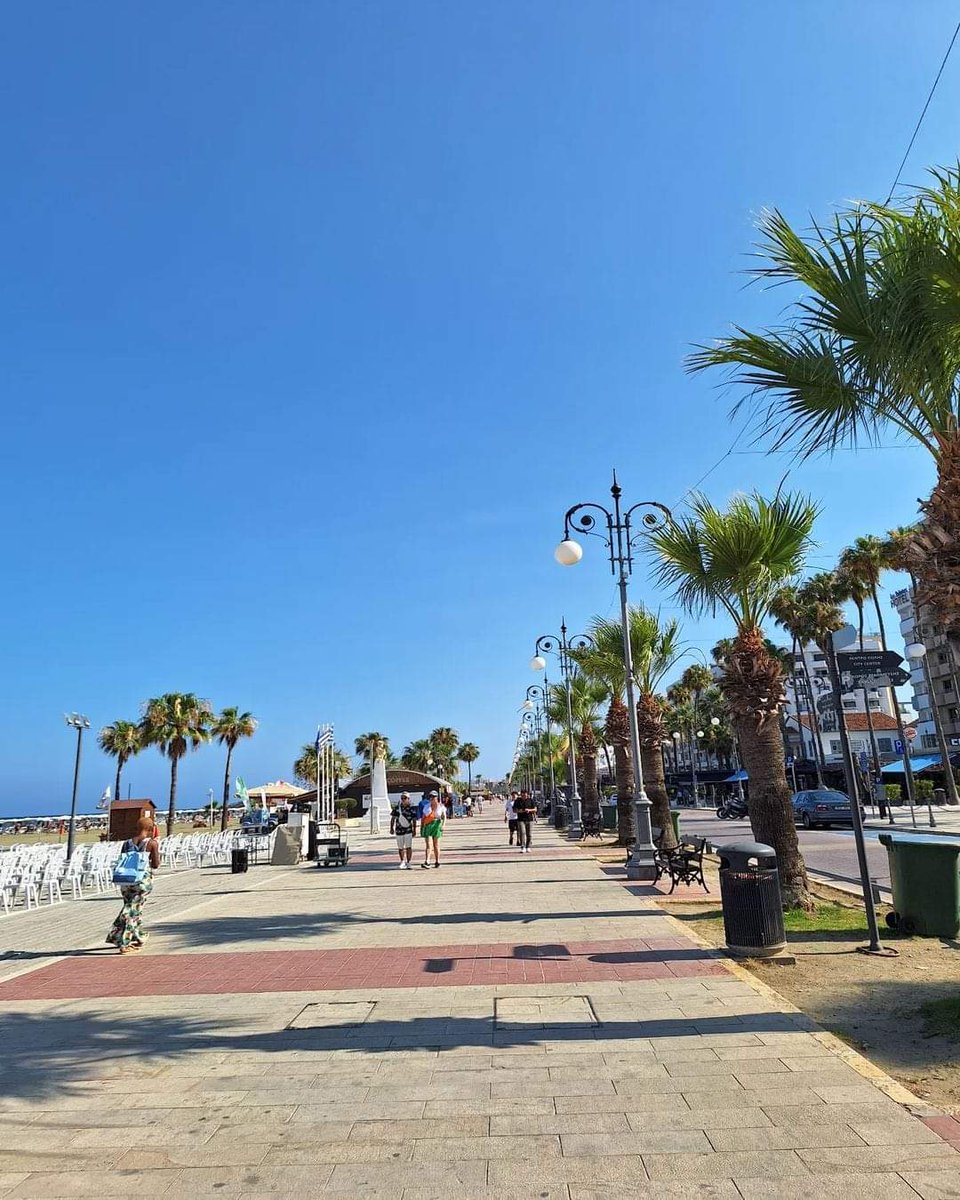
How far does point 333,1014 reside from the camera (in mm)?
6324

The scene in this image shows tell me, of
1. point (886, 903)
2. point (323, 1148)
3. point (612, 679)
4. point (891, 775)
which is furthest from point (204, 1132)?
point (891, 775)

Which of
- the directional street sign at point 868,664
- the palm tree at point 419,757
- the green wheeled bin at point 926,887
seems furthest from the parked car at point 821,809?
the palm tree at point 419,757

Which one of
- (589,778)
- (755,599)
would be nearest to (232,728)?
(589,778)

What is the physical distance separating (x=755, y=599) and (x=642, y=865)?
5.45 m

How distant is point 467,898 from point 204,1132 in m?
8.82

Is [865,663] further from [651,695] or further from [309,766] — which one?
[309,766]

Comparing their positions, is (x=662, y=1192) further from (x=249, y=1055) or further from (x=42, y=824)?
(x=42, y=824)

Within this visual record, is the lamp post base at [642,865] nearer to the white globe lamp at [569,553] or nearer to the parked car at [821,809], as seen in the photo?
the white globe lamp at [569,553]

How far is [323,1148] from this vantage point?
399cm

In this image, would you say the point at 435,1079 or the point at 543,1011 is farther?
the point at 543,1011

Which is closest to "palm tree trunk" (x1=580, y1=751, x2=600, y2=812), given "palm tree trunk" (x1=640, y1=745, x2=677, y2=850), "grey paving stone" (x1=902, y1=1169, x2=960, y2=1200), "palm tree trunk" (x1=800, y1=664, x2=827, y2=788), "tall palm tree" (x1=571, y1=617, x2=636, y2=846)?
"tall palm tree" (x1=571, y1=617, x2=636, y2=846)

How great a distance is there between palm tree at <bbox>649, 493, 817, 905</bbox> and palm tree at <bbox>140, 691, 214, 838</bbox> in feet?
123

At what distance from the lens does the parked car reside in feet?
96.9

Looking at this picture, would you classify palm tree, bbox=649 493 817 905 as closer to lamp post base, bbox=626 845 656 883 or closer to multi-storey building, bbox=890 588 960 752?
lamp post base, bbox=626 845 656 883
